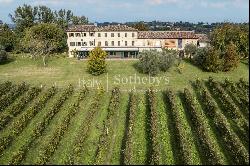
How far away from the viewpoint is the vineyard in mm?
31141

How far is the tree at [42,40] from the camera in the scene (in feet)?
240

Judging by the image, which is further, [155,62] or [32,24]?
[32,24]

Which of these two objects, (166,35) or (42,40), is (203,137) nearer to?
(166,35)

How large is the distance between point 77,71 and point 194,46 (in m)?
22.9

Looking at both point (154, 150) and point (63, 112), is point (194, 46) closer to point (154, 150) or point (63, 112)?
point (63, 112)

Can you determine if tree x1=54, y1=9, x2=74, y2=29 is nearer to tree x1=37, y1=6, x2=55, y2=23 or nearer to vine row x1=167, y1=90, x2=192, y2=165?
tree x1=37, y1=6, x2=55, y2=23

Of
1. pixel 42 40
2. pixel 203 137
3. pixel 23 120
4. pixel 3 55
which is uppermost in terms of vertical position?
pixel 42 40

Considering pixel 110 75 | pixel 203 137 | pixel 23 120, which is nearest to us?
pixel 203 137

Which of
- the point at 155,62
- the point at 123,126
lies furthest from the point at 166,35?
the point at 123,126

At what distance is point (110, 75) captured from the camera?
5962 centimetres

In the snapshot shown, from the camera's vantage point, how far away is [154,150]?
30.5 meters

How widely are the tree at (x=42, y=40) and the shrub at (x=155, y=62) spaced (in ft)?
67.0

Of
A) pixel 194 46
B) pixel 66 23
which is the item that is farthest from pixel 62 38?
pixel 194 46

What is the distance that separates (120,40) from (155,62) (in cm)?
1739
